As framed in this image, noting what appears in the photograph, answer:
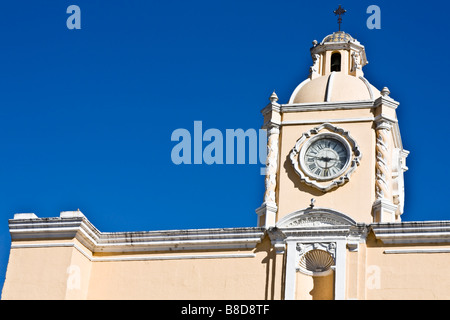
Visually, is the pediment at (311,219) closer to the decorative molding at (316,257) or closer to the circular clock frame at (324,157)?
the decorative molding at (316,257)

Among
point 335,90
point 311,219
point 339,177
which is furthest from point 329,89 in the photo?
point 311,219

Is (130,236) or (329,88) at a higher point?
(329,88)

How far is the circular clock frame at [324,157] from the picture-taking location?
89.9ft

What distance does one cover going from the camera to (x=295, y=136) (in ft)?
92.5

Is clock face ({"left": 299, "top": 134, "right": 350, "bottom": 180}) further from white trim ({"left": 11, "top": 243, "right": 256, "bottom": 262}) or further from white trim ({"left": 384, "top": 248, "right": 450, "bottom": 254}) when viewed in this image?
white trim ({"left": 11, "top": 243, "right": 256, "bottom": 262})

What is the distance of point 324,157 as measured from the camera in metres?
27.8

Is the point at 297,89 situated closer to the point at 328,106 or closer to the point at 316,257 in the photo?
the point at 328,106

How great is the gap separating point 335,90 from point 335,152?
1951 mm

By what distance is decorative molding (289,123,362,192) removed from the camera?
27188 millimetres

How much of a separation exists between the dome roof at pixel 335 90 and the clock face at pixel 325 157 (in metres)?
1.28

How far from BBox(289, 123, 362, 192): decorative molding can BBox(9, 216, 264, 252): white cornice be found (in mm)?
1869

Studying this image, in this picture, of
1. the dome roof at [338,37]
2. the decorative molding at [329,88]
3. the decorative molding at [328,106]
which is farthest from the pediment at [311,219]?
the dome roof at [338,37]

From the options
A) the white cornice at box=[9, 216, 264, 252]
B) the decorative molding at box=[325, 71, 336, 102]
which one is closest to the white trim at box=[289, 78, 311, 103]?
the decorative molding at box=[325, 71, 336, 102]
